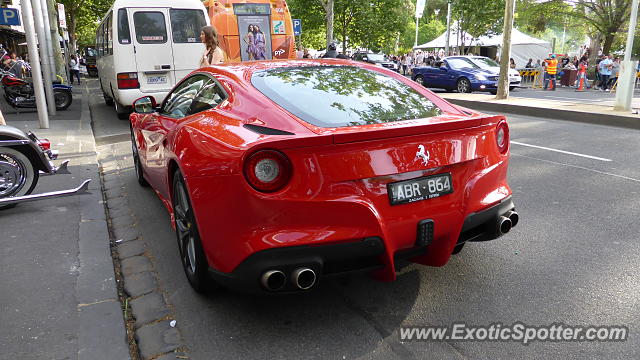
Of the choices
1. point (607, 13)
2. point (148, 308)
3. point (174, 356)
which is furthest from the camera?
point (607, 13)

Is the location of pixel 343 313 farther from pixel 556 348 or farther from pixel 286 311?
pixel 556 348

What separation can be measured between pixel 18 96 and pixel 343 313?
12951 mm

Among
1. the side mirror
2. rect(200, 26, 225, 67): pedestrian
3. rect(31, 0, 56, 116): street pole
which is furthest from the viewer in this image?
rect(31, 0, 56, 116): street pole

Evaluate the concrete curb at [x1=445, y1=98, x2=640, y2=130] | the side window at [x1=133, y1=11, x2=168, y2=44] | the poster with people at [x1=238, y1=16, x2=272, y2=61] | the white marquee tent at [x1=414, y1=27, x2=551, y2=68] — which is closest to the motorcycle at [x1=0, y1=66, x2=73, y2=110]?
the side window at [x1=133, y1=11, x2=168, y2=44]

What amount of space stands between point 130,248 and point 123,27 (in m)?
8.22

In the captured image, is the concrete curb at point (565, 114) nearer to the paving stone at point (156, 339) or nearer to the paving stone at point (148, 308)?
the paving stone at point (148, 308)

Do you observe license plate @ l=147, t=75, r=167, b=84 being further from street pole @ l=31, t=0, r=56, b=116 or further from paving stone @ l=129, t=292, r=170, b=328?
paving stone @ l=129, t=292, r=170, b=328

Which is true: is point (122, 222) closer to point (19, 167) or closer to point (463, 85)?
point (19, 167)

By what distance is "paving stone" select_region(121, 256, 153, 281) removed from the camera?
3762mm

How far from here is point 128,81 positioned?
10898mm

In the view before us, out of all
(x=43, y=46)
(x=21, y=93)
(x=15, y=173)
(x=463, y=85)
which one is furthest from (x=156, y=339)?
(x=463, y=85)

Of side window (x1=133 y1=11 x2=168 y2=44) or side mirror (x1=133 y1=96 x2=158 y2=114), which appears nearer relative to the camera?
side mirror (x1=133 y1=96 x2=158 y2=114)

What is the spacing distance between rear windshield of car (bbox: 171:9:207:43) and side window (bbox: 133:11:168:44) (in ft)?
0.79

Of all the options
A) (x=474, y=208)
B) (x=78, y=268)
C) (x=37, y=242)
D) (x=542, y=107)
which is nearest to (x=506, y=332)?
(x=474, y=208)
